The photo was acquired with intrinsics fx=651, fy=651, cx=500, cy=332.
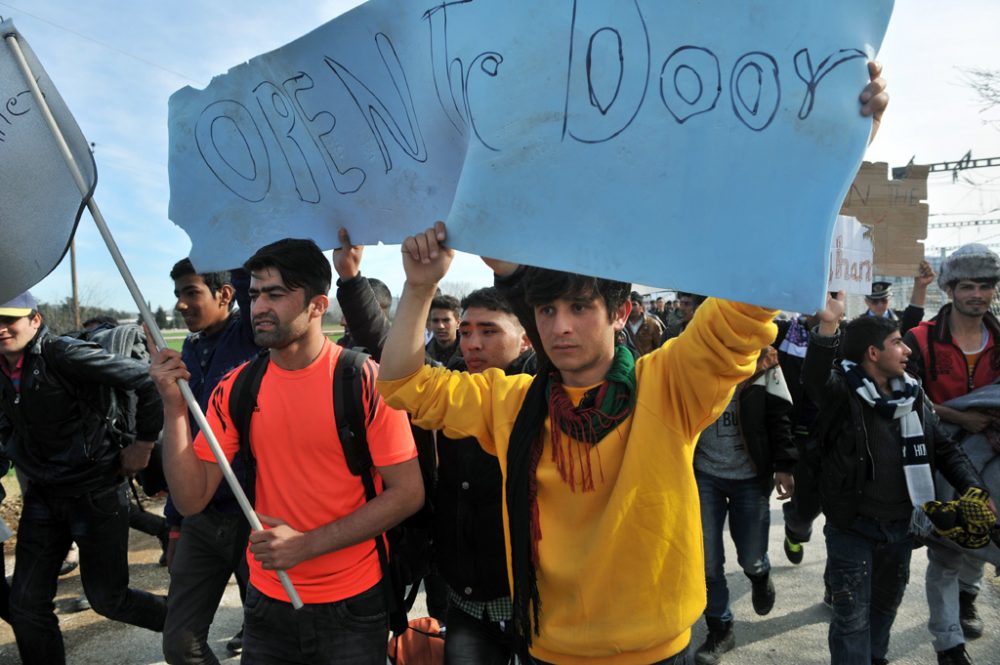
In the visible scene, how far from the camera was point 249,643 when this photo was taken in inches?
91.9

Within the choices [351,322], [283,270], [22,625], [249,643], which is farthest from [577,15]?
[22,625]

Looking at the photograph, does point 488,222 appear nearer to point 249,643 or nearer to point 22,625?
point 249,643

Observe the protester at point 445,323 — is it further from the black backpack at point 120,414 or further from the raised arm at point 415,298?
the raised arm at point 415,298

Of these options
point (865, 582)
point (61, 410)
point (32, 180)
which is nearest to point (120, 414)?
point (61, 410)

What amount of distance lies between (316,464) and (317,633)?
1.92 ft

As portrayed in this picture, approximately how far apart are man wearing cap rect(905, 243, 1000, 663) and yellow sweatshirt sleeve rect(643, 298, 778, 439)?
272 centimetres

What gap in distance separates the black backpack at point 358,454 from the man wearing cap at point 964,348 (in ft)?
9.80

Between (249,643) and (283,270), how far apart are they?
1.35 m

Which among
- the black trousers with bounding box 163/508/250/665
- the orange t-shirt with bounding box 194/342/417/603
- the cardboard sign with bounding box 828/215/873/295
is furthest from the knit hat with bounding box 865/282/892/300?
the black trousers with bounding box 163/508/250/665

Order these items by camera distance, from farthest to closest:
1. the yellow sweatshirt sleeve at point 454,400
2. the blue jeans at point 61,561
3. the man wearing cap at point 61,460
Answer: the man wearing cap at point 61,460, the blue jeans at point 61,561, the yellow sweatshirt sleeve at point 454,400

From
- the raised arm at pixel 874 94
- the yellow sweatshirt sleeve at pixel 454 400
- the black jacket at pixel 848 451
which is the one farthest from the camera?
the black jacket at pixel 848 451

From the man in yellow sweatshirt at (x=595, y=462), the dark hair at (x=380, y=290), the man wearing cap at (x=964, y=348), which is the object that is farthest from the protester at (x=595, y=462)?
the dark hair at (x=380, y=290)

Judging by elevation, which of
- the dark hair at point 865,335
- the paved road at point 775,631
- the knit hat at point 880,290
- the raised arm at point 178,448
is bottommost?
the paved road at point 775,631

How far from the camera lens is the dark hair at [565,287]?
1.79 meters
